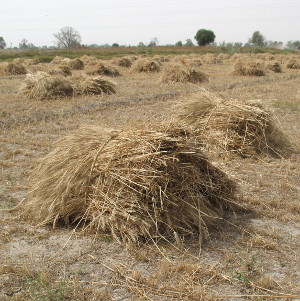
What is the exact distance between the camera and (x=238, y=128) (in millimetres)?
6676

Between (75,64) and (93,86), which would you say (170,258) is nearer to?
(93,86)

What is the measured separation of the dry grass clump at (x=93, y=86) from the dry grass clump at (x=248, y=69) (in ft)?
27.5

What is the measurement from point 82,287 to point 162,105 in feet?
27.1

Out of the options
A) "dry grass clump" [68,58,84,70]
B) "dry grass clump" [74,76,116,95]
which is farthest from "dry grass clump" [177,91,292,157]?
"dry grass clump" [68,58,84,70]

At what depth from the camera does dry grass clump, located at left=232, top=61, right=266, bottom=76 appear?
1883cm

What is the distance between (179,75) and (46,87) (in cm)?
610

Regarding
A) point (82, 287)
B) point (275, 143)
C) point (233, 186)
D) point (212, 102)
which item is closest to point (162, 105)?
point (212, 102)

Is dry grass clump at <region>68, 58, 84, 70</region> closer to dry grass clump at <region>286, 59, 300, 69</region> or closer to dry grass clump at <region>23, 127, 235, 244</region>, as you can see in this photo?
dry grass clump at <region>286, 59, 300, 69</region>

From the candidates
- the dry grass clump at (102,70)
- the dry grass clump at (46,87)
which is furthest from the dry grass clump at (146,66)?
the dry grass clump at (46,87)

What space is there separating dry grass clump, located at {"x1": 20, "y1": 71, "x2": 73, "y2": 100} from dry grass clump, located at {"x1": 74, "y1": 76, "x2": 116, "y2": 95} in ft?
0.96

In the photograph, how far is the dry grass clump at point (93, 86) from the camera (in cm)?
1202

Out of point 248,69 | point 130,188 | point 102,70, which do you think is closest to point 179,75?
point 102,70

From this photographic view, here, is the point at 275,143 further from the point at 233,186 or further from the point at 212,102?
the point at 233,186

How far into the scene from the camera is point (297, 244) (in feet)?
12.1
